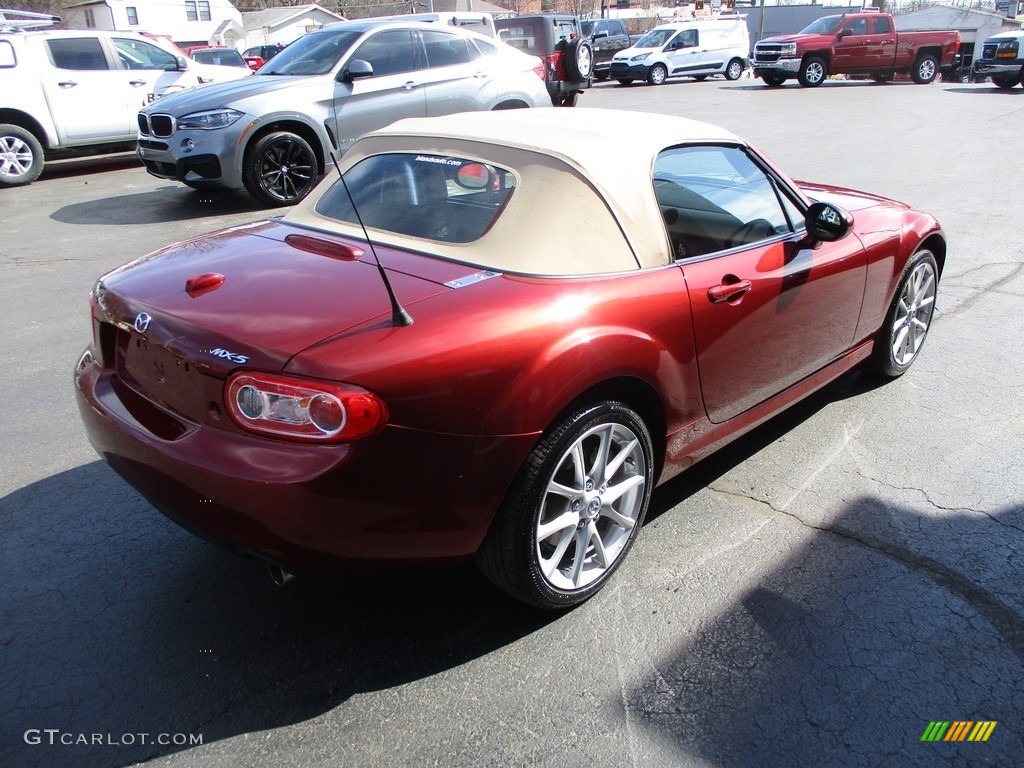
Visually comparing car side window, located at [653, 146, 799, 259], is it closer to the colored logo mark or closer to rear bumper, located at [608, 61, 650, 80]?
the colored logo mark

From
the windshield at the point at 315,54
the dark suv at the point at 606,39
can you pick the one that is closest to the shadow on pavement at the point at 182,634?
the windshield at the point at 315,54

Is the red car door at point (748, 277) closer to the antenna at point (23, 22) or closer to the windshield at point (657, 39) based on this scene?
the antenna at point (23, 22)

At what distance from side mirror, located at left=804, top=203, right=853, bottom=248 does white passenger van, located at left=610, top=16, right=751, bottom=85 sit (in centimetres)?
2581

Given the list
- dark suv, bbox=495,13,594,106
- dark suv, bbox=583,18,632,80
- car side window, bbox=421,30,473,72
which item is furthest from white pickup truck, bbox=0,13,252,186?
dark suv, bbox=583,18,632,80

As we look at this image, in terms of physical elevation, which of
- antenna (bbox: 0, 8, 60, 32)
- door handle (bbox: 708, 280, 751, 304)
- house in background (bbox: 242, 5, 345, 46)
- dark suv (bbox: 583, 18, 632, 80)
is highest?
antenna (bbox: 0, 8, 60, 32)

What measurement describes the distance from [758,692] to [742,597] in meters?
0.48

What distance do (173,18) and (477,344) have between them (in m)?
75.3

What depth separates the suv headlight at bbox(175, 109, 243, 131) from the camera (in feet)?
29.1

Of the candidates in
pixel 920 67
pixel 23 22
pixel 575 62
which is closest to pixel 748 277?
pixel 575 62

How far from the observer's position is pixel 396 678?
2.61m

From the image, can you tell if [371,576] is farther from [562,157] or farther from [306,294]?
[562,157]

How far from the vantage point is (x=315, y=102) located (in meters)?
9.36

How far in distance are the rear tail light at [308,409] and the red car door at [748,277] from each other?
4.41 feet

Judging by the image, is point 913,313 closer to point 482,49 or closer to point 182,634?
point 182,634
